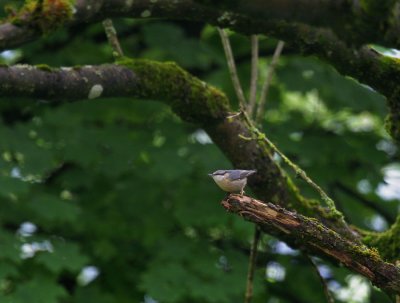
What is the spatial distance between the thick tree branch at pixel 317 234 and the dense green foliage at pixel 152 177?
327cm

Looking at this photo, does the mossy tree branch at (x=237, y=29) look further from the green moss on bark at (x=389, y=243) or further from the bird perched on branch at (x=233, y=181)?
the green moss on bark at (x=389, y=243)

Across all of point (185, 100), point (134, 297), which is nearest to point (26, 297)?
point (134, 297)

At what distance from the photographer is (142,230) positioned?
8.19 meters

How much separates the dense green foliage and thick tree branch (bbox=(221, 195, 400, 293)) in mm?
3274

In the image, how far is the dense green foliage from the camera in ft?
23.8

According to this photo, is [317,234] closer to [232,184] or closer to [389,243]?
[232,184]

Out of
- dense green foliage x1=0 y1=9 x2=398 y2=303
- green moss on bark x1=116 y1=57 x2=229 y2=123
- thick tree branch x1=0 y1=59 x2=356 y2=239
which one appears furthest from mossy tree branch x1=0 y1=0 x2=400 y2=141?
dense green foliage x1=0 y1=9 x2=398 y2=303

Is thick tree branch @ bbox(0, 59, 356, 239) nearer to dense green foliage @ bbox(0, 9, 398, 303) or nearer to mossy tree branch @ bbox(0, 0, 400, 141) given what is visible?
mossy tree branch @ bbox(0, 0, 400, 141)

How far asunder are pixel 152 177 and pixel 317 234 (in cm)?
435

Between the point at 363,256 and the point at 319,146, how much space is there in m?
4.54

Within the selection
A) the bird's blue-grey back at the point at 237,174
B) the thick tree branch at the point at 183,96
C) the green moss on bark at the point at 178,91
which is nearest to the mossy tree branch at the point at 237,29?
the thick tree branch at the point at 183,96

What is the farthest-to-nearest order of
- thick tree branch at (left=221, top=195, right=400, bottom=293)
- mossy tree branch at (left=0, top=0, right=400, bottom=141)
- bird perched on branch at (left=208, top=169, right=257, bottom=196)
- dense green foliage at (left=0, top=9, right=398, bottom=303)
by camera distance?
dense green foliage at (left=0, top=9, right=398, bottom=303) < bird perched on branch at (left=208, top=169, right=257, bottom=196) < mossy tree branch at (left=0, top=0, right=400, bottom=141) < thick tree branch at (left=221, top=195, right=400, bottom=293)

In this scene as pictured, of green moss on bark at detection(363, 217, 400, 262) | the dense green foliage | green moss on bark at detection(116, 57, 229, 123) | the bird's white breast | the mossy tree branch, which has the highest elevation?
the mossy tree branch

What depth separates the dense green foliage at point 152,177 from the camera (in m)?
7.26
